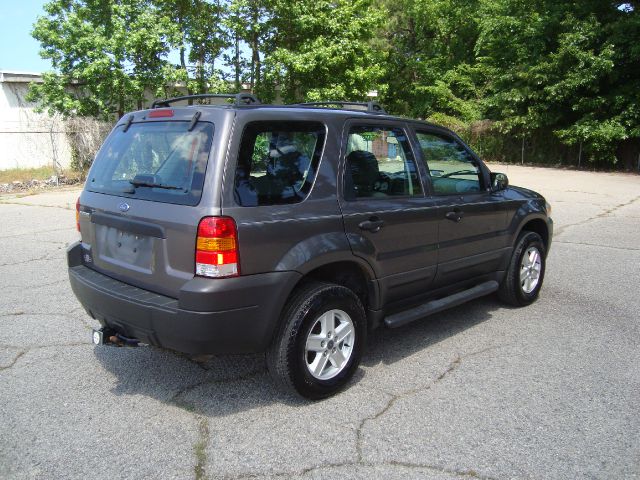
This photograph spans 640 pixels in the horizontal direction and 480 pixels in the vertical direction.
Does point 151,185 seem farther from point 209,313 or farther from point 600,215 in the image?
point 600,215

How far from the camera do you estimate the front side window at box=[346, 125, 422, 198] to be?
373 centimetres

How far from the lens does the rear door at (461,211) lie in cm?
429

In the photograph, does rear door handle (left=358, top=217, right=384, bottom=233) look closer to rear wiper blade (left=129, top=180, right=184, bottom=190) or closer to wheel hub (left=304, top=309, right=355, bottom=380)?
wheel hub (left=304, top=309, right=355, bottom=380)

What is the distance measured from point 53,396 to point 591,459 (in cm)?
326

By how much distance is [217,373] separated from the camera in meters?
3.89

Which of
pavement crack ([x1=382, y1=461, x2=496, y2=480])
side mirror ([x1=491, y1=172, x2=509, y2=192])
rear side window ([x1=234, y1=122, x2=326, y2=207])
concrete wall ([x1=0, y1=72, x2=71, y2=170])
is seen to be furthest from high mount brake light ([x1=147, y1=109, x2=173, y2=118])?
concrete wall ([x1=0, y1=72, x2=71, y2=170])

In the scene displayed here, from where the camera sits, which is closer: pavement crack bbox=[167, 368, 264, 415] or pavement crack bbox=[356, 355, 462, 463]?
pavement crack bbox=[356, 355, 462, 463]

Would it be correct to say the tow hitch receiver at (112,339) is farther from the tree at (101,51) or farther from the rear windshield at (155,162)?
the tree at (101,51)

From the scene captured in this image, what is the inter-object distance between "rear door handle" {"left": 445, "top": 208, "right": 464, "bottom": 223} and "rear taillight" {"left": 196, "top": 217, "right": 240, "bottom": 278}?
1.98m

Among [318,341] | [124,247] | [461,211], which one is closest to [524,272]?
[461,211]

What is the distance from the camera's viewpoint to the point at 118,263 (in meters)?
3.42

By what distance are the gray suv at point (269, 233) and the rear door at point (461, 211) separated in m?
0.02

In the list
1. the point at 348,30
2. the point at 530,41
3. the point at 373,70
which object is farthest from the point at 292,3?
the point at 530,41

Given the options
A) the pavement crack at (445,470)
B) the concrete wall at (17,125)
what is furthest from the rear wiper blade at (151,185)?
the concrete wall at (17,125)
